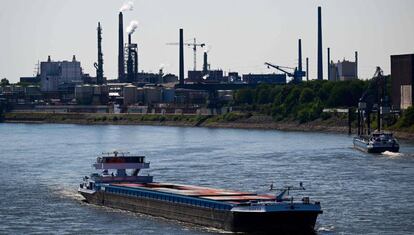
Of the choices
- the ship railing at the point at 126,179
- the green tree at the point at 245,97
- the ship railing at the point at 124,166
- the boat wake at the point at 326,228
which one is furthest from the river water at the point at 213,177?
the green tree at the point at 245,97

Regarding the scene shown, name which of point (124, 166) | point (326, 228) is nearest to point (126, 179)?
point (124, 166)

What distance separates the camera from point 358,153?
96188mm

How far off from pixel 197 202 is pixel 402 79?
299 ft

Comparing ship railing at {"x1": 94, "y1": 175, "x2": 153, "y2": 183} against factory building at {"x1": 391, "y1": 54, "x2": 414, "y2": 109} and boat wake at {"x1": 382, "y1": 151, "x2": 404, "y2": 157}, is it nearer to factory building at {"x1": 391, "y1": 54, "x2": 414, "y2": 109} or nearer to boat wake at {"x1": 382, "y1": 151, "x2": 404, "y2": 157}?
boat wake at {"x1": 382, "y1": 151, "x2": 404, "y2": 157}

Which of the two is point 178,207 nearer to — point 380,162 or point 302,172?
point 302,172

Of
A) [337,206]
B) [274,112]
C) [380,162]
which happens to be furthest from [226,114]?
[337,206]

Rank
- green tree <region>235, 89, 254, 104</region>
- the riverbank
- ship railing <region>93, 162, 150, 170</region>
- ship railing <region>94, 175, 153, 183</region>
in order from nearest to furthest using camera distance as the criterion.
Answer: ship railing <region>94, 175, 153, 183</region>
ship railing <region>93, 162, 150, 170</region>
the riverbank
green tree <region>235, 89, 254, 104</region>

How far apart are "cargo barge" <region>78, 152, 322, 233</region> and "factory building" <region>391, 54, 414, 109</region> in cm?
7645

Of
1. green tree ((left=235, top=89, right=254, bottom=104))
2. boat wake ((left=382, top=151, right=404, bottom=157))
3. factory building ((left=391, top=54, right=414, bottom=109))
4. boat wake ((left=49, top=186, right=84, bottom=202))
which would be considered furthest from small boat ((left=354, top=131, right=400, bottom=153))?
green tree ((left=235, top=89, right=254, bottom=104))

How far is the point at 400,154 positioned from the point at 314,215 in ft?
151

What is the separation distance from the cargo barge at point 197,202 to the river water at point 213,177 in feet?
2.15

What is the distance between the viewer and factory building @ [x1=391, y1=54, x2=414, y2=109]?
138m

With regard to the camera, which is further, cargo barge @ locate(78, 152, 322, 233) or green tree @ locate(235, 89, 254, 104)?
green tree @ locate(235, 89, 254, 104)

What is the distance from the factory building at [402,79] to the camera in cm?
13775
